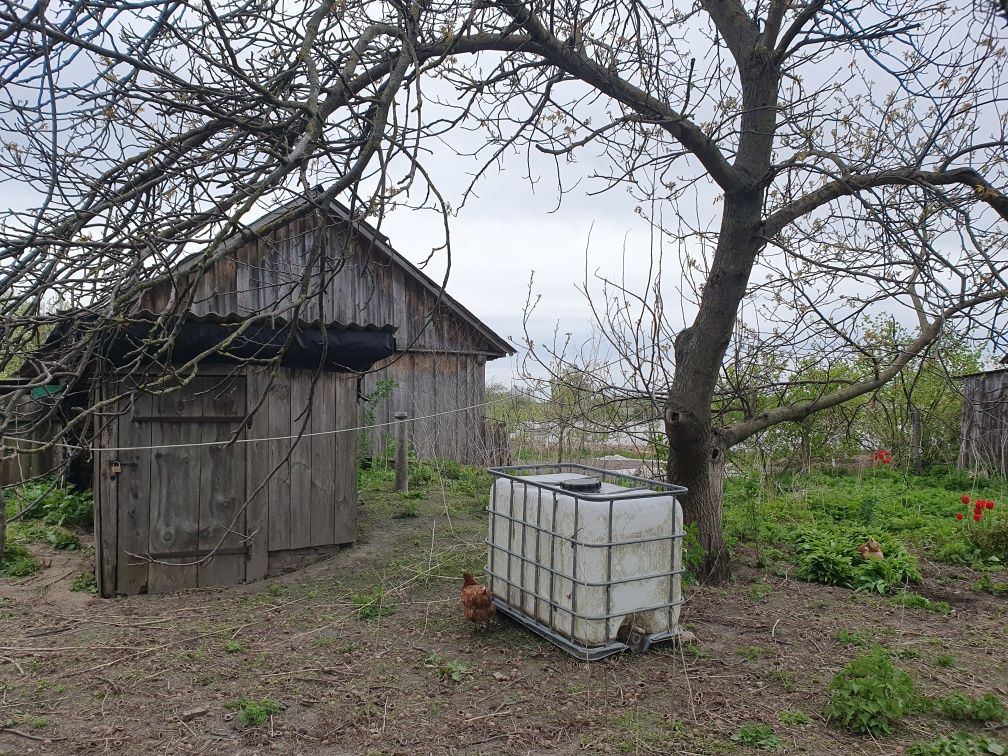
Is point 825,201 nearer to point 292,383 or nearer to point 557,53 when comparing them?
point 557,53

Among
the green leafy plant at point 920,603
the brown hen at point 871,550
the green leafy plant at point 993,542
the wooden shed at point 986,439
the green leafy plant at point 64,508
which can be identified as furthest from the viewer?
the wooden shed at point 986,439

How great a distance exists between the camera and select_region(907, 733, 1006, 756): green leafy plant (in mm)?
3119

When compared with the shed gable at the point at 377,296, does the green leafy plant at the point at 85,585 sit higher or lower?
lower

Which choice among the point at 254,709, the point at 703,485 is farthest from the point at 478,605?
the point at 703,485

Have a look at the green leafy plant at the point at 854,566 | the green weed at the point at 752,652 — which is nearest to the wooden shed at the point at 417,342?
the green leafy plant at the point at 854,566

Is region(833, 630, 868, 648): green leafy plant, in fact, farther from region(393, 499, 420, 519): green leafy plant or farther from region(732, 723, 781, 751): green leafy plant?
region(393, 499, 420, 519): green leafy plant

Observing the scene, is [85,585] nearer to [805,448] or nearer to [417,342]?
[417,342]

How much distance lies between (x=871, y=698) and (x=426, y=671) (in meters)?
2.46

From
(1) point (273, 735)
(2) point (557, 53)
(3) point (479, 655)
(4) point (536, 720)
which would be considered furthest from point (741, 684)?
(2) point (557, 53)

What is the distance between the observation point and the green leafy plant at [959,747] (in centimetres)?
312

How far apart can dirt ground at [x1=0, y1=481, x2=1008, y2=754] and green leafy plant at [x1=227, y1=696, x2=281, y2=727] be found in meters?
0.03

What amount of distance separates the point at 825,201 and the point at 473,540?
4495 millimetres

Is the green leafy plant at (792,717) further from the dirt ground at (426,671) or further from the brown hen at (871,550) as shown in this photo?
the brown hen at (871,550)

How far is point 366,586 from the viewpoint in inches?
235
